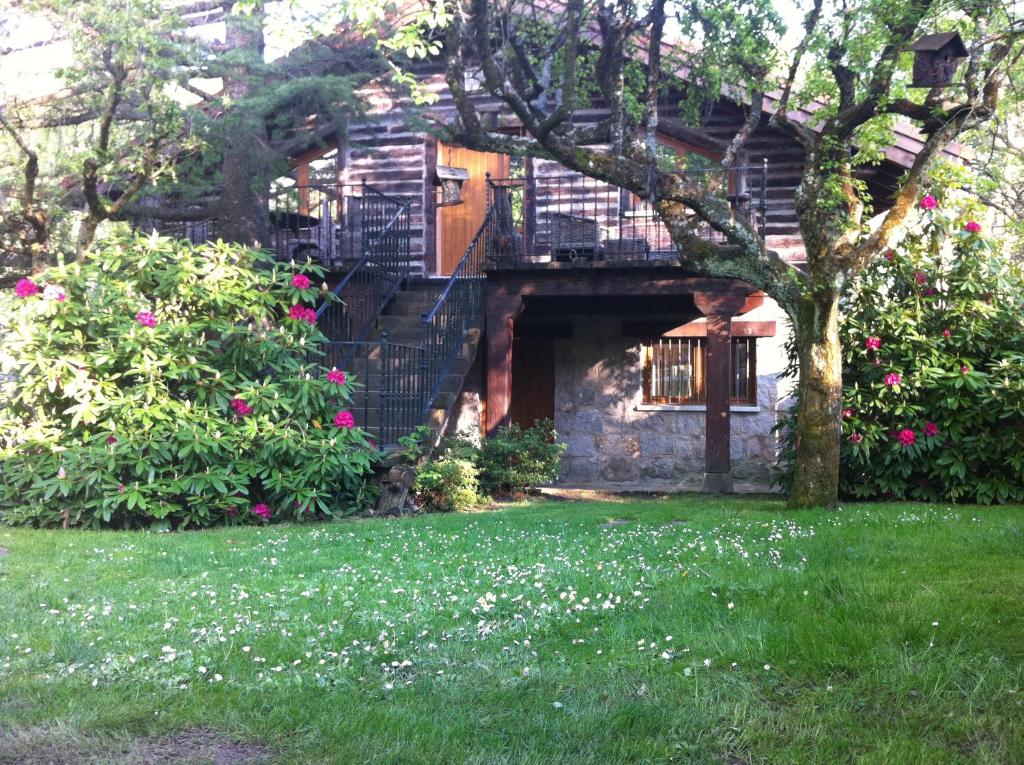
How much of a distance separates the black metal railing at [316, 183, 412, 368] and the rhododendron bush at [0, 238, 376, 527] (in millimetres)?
2127

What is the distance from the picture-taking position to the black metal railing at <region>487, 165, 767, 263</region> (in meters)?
12.8

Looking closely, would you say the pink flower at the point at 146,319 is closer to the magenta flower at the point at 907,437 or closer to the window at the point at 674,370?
the magenta flower at the point at 907,437

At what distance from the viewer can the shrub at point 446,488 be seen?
10320 millimetres

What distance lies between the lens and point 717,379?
40.1ft

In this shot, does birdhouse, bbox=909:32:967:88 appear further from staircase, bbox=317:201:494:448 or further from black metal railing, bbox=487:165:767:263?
staircase, bbox=317:201:494:448

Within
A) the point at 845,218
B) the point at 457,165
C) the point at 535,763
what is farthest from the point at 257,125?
the point at 535,763

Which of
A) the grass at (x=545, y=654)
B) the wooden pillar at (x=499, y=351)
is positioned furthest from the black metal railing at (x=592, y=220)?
the grass at (x=545, y=654)

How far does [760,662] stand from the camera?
12.6ft

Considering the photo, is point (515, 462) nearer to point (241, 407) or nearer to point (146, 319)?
point (241, 407)

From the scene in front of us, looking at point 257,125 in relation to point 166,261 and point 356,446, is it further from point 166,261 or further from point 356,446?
point 356,446

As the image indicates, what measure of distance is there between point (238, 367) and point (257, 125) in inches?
126

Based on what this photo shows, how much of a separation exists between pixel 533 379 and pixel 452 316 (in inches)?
154

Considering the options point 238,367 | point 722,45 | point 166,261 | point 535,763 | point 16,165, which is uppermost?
point 722,45

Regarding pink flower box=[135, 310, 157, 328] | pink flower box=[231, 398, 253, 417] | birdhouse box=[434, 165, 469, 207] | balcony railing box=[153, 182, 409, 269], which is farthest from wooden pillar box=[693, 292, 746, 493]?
pink flower box=[135, 310, 157, 328]
